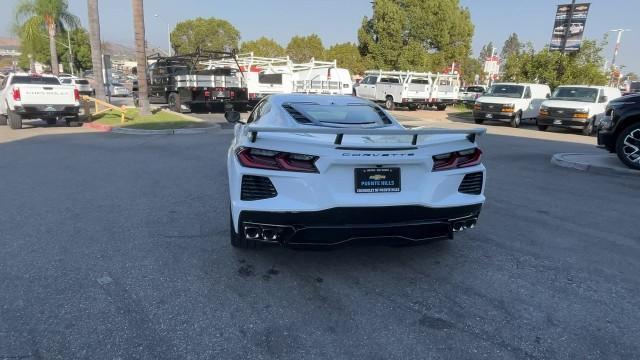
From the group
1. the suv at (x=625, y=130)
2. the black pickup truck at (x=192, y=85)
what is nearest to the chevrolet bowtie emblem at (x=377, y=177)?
the suv at (x=625, y=130)

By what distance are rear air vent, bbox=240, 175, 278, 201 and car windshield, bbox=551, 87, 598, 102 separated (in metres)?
17.4

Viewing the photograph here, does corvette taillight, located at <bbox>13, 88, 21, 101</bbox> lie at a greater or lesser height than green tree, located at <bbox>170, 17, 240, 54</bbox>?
lesser

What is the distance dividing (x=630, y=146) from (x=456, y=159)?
666 cm

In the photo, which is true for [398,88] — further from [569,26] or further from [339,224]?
[339,224]

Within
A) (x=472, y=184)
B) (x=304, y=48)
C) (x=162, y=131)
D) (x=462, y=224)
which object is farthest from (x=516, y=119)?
(x=304, y=48)

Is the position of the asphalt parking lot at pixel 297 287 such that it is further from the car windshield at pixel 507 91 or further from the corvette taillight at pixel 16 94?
the car windshield at pixel 507 91

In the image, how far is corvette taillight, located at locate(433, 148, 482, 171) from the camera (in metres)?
3.37

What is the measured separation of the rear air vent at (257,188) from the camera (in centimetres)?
314

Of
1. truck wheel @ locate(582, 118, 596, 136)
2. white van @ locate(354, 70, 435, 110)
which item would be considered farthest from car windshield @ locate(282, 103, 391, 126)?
white van @ locate(354, 70, 435, 110)

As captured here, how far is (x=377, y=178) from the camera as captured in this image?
3.21m

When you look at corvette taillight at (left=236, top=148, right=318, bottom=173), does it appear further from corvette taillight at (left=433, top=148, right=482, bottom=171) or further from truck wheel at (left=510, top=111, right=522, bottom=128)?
truck wheel at (left=510, top=111, right=522, bottom=128)

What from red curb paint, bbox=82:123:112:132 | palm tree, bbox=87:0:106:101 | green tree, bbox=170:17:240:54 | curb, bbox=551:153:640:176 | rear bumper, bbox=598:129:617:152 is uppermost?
green tree, bbox=170:17:240:54

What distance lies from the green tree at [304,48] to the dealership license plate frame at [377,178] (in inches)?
2677

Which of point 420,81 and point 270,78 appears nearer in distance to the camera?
point 270,78
